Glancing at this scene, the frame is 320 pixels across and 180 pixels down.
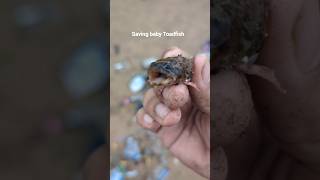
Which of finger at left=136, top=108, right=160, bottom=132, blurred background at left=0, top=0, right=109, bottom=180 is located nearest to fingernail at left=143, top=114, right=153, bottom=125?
finger at left=136, top=108, right=160, bottom=132

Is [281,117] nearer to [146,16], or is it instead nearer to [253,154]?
[253,154]

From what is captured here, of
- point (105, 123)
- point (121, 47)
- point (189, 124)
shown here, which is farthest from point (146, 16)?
point (189, 124)

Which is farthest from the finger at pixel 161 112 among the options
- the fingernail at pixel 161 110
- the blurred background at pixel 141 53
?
the blurred background at pixel 141 53

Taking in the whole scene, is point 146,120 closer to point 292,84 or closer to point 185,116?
point 185,116

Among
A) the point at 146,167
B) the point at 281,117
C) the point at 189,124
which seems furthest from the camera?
the point at 146,167

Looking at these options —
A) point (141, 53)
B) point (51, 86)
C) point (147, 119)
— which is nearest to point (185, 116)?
point (147, 119)

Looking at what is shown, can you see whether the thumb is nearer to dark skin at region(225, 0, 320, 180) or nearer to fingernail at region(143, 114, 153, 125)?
fingernail at region(143, 114, 153, 125)
